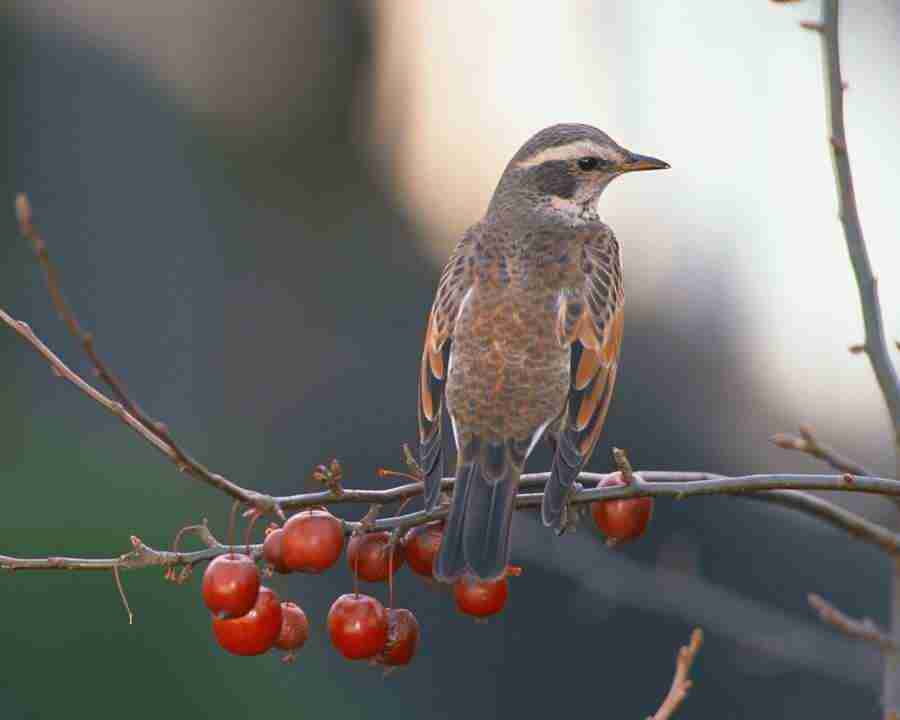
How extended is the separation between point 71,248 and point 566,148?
39.0ft

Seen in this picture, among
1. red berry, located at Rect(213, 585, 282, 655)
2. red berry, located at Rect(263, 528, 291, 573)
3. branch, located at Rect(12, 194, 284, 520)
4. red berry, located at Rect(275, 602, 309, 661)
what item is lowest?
red berry, located at Rect(275, 602, 309, 661)

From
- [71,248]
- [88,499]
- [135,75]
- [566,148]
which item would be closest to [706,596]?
[566,148]

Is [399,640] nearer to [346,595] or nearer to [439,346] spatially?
[346,595]

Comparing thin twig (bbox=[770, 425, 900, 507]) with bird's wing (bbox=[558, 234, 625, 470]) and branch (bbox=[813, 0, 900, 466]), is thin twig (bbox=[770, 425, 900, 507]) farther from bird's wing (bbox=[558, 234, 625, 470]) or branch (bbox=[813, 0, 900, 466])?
bird's wing (bbox=[558, 234, 625, 470])

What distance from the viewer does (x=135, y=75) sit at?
18.9 meters

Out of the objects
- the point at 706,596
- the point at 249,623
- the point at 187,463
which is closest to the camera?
the point at 187,463

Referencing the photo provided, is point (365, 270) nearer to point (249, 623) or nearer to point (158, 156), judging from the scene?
point (158, 156)

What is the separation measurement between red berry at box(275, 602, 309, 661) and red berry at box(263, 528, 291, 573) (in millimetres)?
152

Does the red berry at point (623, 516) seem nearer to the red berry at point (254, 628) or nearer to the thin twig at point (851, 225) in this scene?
the thin twig at point (851, 225)

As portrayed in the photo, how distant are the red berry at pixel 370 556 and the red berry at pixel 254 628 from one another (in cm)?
19

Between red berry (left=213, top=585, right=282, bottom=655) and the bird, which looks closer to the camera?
red berry (left=213, top=585, right=282, bottom=655)

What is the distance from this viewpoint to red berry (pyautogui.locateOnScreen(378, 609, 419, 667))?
3.17m

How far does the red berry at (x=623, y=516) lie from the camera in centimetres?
328

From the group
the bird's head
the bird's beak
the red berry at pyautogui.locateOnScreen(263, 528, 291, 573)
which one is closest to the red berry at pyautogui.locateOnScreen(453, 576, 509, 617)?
the red berry at pyautogui.locateOnScreen(263, 528, 291, 573)
